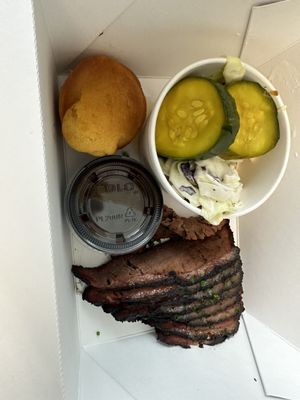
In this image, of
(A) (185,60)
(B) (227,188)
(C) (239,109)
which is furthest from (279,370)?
(A) (185,60)

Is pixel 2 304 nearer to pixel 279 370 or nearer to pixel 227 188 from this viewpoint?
pixel 227 188

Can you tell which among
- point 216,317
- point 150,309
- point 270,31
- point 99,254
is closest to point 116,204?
point 99,254

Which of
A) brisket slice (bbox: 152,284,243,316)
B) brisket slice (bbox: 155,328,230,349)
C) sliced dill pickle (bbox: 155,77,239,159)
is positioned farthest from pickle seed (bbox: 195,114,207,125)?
brisket slice (bbox: 155,328,230,349)

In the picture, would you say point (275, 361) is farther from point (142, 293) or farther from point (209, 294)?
point (142, 293)

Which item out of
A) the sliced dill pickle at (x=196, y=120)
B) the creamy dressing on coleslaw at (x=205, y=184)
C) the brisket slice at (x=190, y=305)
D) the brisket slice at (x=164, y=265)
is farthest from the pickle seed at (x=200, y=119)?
the brisket slice at (x=190, y=305)

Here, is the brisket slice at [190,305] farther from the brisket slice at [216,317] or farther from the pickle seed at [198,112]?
the pickle seed at [198,112]

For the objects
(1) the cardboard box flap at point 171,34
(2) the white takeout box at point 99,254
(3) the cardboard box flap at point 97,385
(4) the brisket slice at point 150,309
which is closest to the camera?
(2) the white takeout box at point 99,254

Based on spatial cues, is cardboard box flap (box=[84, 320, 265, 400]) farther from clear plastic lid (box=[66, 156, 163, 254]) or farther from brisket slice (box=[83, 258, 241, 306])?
clear plastic lid (box=[66, 156, 163, 254])
